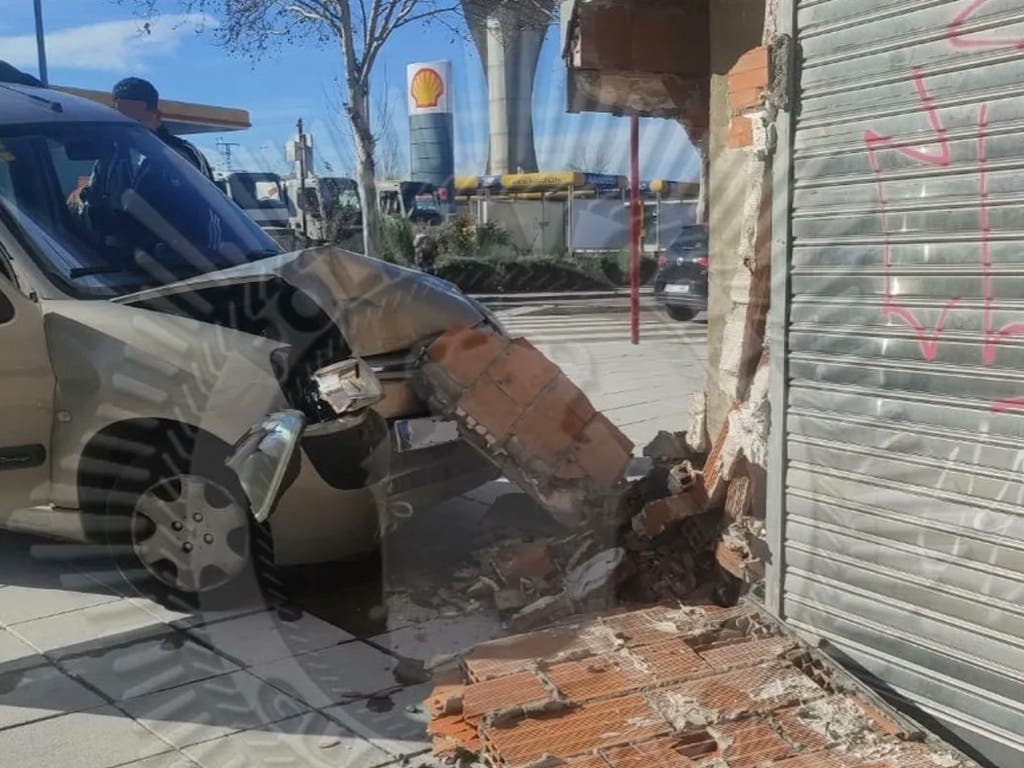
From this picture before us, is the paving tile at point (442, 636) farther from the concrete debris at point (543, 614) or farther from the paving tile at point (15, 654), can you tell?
the paving tile at point (15, 654)

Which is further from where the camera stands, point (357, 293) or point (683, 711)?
point (357, 293)

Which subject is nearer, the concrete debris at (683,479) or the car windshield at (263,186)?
the concrete debris at (683,479)

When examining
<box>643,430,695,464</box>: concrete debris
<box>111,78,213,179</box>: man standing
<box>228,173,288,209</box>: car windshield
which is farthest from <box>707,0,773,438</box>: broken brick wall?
<box>228,173,288,209</box>: car windshield

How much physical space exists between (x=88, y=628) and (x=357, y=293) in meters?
1.93

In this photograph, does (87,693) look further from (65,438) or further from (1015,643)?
(1015,643)

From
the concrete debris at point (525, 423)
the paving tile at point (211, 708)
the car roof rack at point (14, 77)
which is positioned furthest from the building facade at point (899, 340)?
the car roof rack at point (14, 77)

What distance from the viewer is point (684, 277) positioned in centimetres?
1666

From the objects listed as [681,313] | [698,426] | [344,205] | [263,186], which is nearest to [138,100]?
[698,426]

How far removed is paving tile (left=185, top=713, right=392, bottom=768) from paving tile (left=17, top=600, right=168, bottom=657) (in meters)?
1.07

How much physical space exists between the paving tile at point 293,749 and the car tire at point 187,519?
1151mm

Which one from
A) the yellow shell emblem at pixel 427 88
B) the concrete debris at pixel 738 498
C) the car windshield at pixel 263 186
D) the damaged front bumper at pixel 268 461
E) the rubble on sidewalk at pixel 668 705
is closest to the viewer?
the rubble on sidewalk at pixel 668 705

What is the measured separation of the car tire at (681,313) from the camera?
16.8m

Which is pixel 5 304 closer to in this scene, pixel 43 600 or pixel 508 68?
pixel 43 600

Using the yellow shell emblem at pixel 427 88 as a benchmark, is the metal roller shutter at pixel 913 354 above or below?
below
